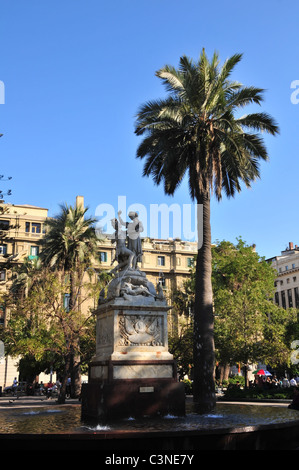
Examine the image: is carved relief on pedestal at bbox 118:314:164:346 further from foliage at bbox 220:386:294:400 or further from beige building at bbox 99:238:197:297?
beige building at bbox 99:238:197:297

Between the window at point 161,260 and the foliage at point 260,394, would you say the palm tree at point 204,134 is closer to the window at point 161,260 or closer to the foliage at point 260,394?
the foliage at point 260,394

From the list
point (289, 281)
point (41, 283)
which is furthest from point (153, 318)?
point (289, 281)

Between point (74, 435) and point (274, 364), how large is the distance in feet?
86.6

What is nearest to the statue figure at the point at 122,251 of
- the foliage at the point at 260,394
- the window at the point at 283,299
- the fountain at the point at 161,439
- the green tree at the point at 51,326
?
the fountain at the point at 161,439

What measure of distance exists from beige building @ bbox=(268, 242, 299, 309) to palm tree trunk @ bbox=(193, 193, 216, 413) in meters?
65.4

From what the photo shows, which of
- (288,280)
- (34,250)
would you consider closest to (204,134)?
(34,250)

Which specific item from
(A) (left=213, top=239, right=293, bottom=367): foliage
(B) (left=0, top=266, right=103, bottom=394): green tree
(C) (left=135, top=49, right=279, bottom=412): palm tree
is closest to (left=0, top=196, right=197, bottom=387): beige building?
(A) (left=213, top=239, right=293, bottom=367): foliage

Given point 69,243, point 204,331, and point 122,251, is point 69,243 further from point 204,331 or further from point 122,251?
point 122,251

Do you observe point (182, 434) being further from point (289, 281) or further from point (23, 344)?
point (289, 281)

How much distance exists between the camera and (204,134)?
62.6 ft

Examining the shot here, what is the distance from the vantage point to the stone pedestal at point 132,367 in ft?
35.6

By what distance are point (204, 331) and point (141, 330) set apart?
20.2ft

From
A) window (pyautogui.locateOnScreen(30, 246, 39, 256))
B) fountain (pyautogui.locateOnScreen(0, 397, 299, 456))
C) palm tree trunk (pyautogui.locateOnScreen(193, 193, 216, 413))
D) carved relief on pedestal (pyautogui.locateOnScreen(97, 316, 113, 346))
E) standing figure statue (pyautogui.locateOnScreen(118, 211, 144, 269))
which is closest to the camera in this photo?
fountain (pyautogui.locateOnScreen(0, 397, 299, 456))

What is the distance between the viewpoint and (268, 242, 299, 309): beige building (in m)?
81.0
